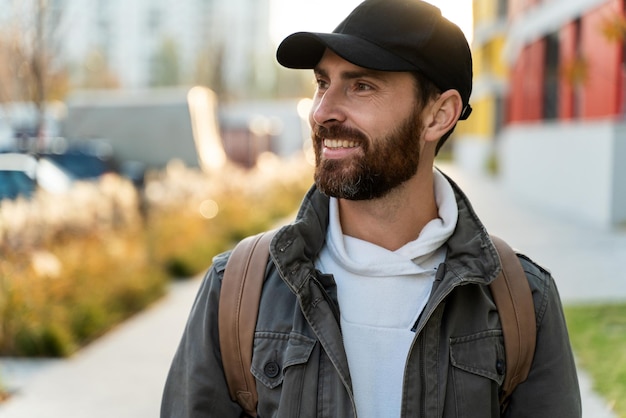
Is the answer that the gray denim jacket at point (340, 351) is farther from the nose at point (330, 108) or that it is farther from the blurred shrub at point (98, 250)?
the blurred shrub at point (98, 250)

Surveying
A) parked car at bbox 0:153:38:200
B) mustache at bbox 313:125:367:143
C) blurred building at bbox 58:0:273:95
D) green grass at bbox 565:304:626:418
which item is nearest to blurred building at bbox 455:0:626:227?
green grass at bbox 565:304:626:418

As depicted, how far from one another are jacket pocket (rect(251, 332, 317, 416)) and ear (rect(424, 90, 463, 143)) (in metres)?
0.64

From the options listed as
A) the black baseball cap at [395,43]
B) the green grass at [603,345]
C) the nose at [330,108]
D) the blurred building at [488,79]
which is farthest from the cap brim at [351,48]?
the blurred building at [488,79]

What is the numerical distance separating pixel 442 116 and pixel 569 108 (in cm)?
1764

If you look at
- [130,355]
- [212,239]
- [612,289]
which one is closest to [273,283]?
[130,355]

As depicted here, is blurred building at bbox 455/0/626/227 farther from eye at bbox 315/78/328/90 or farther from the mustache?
the mustache

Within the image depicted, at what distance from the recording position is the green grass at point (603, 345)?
5.96 metres

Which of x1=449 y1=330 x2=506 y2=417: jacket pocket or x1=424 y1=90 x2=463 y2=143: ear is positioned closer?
x1=449 y1=330 x2=506 y2=417: jacket pocket

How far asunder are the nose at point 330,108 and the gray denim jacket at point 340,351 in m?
0.28

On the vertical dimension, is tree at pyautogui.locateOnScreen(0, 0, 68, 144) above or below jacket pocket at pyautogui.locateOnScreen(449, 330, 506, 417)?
above

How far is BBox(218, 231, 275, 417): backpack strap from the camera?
7.44 feet

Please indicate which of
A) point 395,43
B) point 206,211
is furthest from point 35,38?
point 395,43

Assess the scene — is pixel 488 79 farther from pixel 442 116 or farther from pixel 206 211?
pixel 442 116

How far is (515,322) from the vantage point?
2.30 m
